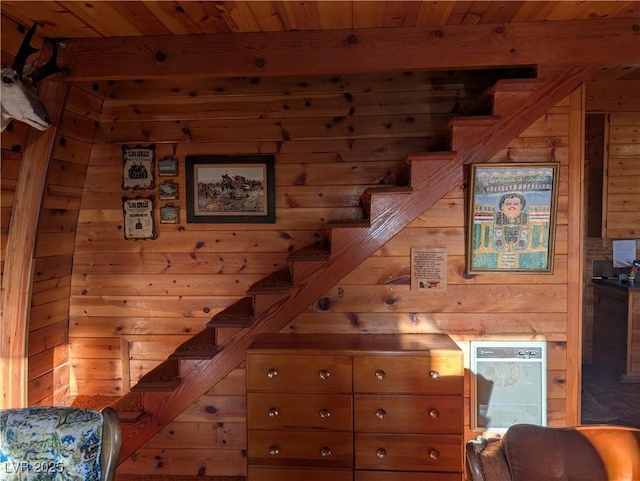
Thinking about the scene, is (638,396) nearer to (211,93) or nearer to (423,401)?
(423,401)

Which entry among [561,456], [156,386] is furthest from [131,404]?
[561,456]

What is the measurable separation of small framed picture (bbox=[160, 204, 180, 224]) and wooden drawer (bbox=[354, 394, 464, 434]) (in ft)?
5.83

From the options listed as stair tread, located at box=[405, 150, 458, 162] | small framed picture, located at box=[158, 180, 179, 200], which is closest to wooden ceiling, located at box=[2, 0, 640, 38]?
stair tread, located at box=[405, 150, 458, 162]

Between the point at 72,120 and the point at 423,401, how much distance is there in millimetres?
2764

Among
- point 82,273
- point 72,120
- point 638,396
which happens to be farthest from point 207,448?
point 638,396

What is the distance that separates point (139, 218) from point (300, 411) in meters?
1.80

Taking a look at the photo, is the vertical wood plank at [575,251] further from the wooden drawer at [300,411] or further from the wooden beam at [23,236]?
the wooden beam at [23,236]

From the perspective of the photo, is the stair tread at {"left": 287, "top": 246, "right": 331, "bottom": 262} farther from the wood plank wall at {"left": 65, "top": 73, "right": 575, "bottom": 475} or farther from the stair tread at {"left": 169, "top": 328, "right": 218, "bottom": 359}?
the stair tread at {"left": 169, "top": 328, "right": 218, "bottom": 359}

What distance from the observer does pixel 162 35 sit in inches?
85.6

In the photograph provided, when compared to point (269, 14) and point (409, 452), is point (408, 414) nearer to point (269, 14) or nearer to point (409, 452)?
point (409, 452)

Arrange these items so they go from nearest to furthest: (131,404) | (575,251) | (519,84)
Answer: (519,84), (575,251), (131,404)

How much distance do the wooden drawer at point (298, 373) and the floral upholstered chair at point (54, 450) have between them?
30.2 inches

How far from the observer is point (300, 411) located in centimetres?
212

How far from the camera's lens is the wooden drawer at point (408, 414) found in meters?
→ 2.07
